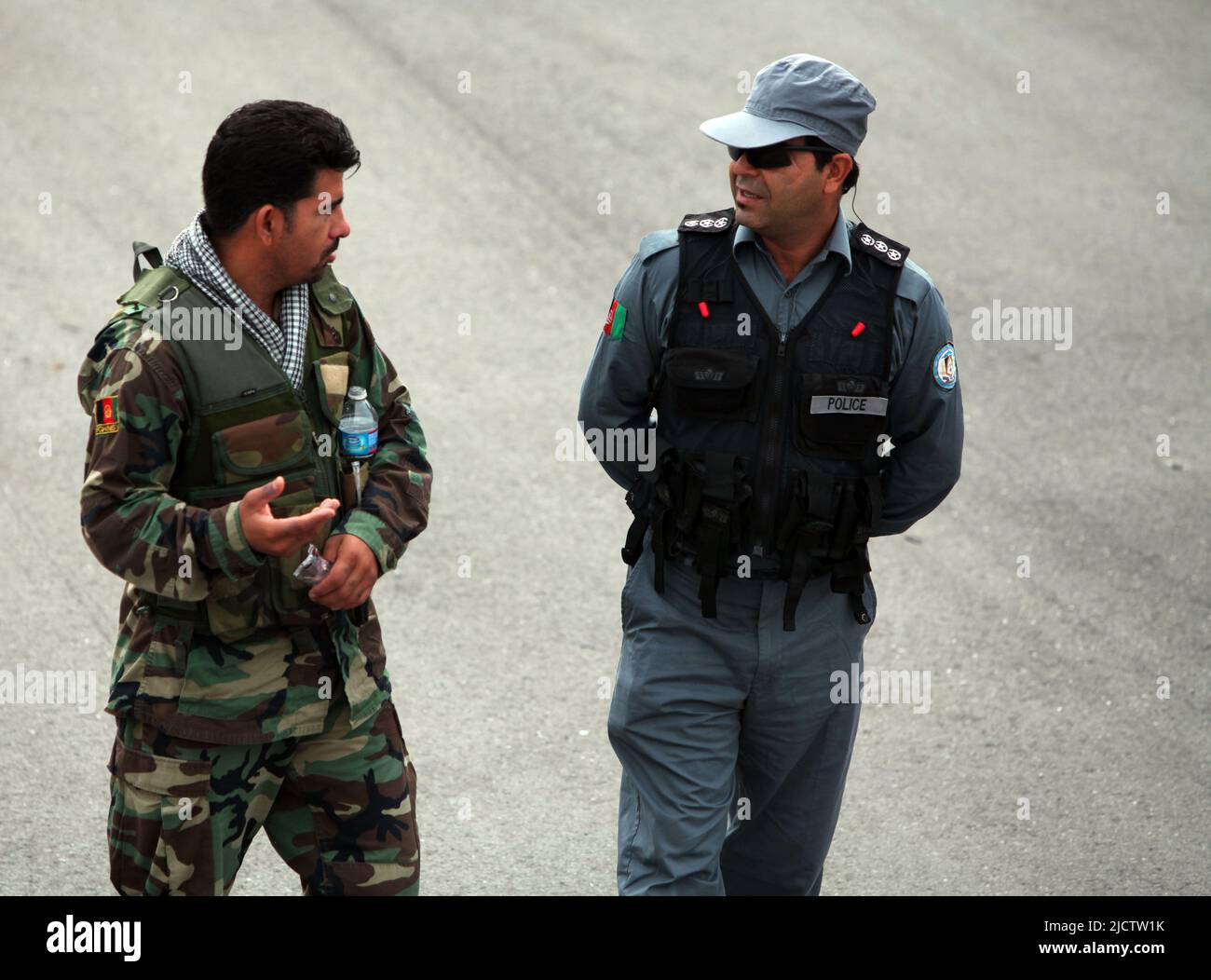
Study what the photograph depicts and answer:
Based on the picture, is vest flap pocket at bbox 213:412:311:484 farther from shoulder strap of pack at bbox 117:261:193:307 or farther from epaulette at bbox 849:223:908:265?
epaulette at bbox 849:223:908:265

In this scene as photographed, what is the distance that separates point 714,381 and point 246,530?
3.80 feet

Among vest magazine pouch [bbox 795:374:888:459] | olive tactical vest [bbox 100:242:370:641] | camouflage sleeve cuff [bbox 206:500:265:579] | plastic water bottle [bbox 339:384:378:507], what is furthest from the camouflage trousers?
vest magazine pouch [bbox 795:374:888:459]

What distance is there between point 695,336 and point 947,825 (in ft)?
7.28

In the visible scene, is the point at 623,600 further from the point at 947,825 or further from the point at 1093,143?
the point at 1093,143

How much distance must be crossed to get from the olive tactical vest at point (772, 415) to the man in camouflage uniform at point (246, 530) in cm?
69

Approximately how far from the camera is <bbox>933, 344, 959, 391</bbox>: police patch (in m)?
3.82

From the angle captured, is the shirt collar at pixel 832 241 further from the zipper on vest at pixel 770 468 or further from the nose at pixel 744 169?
the zipper on vest at pixel 770 468

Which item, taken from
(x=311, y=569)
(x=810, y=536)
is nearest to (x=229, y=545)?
(x=311, y=569)

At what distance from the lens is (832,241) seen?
12.6 ft

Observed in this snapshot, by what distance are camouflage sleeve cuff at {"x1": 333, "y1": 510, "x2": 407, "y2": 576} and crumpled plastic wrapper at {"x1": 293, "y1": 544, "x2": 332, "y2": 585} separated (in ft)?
0.34

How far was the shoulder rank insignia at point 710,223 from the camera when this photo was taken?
3848 millimetres

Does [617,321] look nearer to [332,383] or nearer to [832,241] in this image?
[832,241]

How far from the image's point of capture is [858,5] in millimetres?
11508

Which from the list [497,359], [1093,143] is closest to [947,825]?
[497,359]
